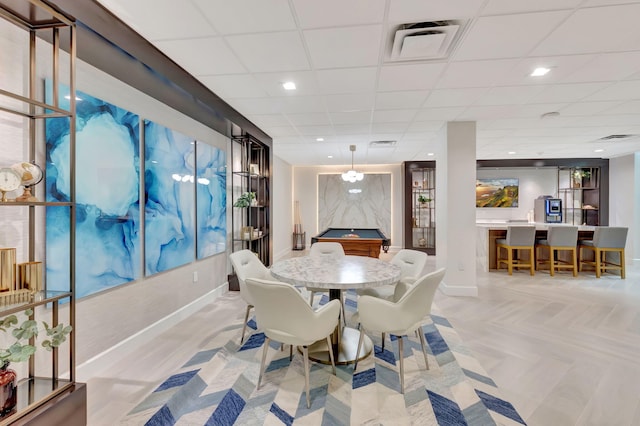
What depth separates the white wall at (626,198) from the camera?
7102 millimetres

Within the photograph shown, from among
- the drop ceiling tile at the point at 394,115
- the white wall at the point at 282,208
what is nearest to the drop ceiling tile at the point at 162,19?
the drop ceiling tile at the point at 394,115

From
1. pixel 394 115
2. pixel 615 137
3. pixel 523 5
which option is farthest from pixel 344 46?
pixel 615 137

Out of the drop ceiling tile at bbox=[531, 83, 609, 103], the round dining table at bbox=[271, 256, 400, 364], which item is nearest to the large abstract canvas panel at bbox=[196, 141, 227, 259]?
the round dining table at bbox=[271, 256, 400, 364]

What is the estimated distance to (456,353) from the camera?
9.17 ft

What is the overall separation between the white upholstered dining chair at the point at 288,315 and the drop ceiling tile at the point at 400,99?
247 centimetres

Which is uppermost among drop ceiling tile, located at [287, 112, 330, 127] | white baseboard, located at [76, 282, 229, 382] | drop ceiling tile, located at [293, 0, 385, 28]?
drop ceiling tile, located at [287, 112, 330, 127]

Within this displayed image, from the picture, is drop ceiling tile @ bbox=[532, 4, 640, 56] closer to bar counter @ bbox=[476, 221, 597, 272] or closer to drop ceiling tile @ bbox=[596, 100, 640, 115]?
drop ceiling tile @ bbox=[596, 100, 640, 115]

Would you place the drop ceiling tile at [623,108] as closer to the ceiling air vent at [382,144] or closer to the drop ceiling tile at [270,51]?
the ceiling air vent at [382,144]

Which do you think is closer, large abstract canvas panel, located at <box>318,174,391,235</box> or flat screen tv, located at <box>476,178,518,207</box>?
flat screen tv, located at <box>476,178,518,207</box>

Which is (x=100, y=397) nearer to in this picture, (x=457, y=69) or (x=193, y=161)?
(x=193, y=161)

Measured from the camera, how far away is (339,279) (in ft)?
8.03

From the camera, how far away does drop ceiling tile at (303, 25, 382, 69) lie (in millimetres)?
2191

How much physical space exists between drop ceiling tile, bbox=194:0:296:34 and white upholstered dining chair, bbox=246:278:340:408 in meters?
A: 1.79

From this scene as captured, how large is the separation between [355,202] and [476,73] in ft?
21.6
